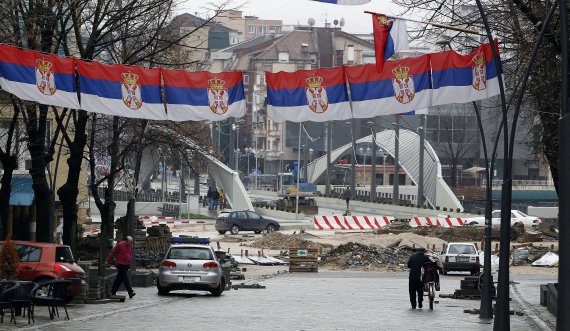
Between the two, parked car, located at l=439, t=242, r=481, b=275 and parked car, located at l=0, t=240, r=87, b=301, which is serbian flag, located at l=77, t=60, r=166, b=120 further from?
parked car, located at l=439, t=242, r=481, b=275

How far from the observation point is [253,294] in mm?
35969

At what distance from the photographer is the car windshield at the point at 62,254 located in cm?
2853

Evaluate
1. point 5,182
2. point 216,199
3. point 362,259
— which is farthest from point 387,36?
point 216,199

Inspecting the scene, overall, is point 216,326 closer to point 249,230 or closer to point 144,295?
point 144,295

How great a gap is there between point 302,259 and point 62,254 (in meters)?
25.0

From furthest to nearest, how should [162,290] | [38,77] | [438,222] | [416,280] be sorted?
[438,222], [162,290], [416,280], [38,77]

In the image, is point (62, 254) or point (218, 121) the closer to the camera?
point (62, 254)

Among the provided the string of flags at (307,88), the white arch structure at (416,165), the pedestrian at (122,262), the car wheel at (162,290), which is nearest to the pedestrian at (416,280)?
the string of flags at (307,88)

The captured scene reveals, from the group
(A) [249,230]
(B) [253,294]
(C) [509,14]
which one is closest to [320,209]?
(A) [249,230]

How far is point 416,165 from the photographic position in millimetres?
123500

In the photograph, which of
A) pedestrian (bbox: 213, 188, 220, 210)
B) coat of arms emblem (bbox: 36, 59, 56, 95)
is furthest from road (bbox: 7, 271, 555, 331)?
pedestrian (bbox: 213, 188, 220, 210)

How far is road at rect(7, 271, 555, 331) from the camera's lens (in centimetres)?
2406

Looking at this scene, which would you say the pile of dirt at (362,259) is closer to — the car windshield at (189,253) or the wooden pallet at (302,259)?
the wooden pallet at (302,259)

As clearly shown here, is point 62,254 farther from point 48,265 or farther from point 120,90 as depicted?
point 120,90
